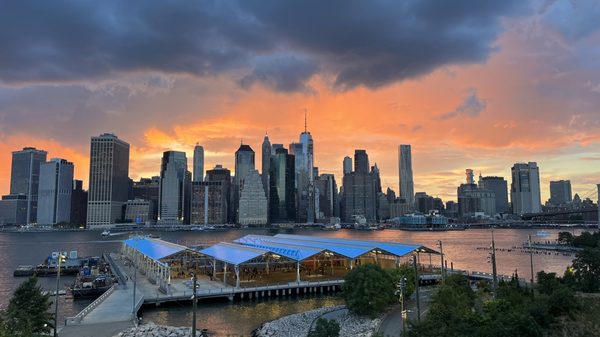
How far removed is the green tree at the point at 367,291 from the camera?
4669 cm

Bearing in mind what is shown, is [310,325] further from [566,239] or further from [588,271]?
[566,239]

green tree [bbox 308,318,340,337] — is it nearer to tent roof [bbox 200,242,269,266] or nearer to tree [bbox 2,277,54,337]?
tree [bbox 2,277,54,337]

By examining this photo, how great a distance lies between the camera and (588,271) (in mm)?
50062

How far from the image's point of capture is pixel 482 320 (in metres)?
32.8

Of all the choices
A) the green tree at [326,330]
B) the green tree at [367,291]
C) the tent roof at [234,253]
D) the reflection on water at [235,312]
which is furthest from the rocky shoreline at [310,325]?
the tent roof at [234,253]

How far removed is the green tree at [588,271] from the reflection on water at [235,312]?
1101 inches

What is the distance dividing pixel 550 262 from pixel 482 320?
92.3 metres

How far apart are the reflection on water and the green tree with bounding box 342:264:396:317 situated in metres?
10.2

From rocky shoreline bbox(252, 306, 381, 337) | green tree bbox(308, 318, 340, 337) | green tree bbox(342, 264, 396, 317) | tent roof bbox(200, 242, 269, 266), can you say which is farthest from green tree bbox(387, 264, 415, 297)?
green tree bbox(308, 318, 340, 337)

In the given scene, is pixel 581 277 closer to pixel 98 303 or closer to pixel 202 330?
pixel 202 330

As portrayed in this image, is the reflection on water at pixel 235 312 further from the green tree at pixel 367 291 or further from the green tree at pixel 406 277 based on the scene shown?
the green tree at pixel 367 291

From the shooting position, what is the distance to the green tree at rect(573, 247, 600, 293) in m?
43.5

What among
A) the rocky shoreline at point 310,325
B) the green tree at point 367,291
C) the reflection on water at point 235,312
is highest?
the green tree at point 367,291

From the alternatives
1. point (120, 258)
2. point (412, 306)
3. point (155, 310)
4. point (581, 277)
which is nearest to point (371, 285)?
point (412, 306)
